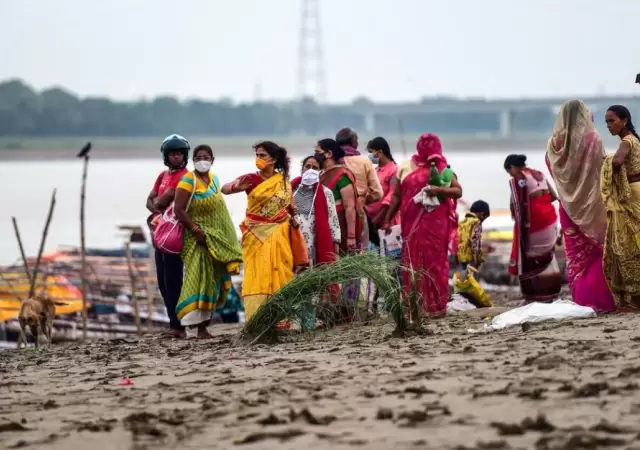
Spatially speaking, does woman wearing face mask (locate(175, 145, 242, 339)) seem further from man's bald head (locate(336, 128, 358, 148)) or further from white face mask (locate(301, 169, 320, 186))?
man's bald head (locate(336, 128, 358, 148))

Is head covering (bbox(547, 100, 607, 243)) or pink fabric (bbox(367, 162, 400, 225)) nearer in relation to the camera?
head covering (bbox(547, 100, 607, 243))

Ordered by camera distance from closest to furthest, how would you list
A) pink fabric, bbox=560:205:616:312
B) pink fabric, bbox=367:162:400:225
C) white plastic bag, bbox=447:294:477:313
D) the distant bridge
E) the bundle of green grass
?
the bundle of green grass
pink fabric, bbox=560:205:616:312
pink fabric, bbox=367:162:400:225
white plastic bag, bbox=447:294:477:313
the distant bridge

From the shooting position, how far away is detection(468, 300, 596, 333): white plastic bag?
26.5 ft

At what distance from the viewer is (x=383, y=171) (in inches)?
442

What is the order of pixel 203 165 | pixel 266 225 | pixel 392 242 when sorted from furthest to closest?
pixel 392 242, pixel 266 225, pixel 203 165

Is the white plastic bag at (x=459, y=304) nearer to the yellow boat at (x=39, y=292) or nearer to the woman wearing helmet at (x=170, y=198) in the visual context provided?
the woman wearing helmet at (x=170, y=198)

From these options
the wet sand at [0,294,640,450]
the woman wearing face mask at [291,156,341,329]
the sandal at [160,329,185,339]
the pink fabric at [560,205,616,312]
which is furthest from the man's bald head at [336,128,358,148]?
the wet sand at [0,294,640,450]

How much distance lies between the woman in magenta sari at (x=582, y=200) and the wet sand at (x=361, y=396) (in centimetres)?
93

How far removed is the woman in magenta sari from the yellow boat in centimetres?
850

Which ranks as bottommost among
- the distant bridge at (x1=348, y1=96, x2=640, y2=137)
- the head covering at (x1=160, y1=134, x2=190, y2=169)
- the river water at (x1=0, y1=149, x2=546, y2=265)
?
the river water at (x1=0, y1=149, x2=546, y2=265)

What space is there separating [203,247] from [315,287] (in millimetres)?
1343

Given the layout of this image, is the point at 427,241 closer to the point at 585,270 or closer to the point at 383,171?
the point at 383,171

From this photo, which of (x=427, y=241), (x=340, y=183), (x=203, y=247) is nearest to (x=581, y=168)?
(x=427, y=241)

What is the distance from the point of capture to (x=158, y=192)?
956cm
